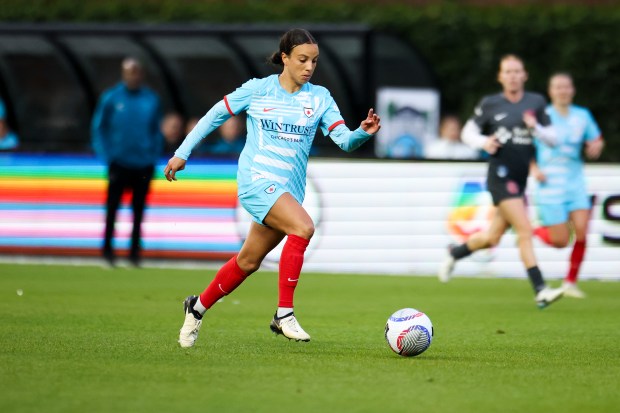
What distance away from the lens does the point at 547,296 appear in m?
12.0

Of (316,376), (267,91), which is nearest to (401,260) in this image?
(267,91)

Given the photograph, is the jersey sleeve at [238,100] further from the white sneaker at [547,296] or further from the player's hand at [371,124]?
the white sneaker at [547,296]

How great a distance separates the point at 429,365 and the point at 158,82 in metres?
11.8

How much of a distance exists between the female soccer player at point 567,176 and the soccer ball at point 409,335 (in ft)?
18.2

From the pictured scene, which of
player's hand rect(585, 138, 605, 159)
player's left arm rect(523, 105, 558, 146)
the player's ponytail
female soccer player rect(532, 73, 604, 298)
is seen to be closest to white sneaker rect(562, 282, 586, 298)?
female soccer player rect(532, 73, 604, 298)

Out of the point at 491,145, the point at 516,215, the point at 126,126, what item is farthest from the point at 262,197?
the point at 126,126

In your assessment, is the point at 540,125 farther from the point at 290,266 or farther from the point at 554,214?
the point at 290,266

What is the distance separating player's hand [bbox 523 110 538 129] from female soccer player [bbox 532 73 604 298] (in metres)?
1.24

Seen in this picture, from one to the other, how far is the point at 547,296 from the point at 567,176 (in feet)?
8.03

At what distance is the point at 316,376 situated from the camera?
7.59 meters

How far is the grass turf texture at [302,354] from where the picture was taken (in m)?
6.82

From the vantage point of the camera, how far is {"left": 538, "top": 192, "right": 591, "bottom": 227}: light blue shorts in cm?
1383

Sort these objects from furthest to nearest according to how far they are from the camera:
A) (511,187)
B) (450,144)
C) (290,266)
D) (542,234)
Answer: (450,144) → (542,234) → (511,187) → (290,266)

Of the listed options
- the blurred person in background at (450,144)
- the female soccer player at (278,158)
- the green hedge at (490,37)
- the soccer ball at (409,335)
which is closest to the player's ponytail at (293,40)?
the female soccer player at (278,158)
